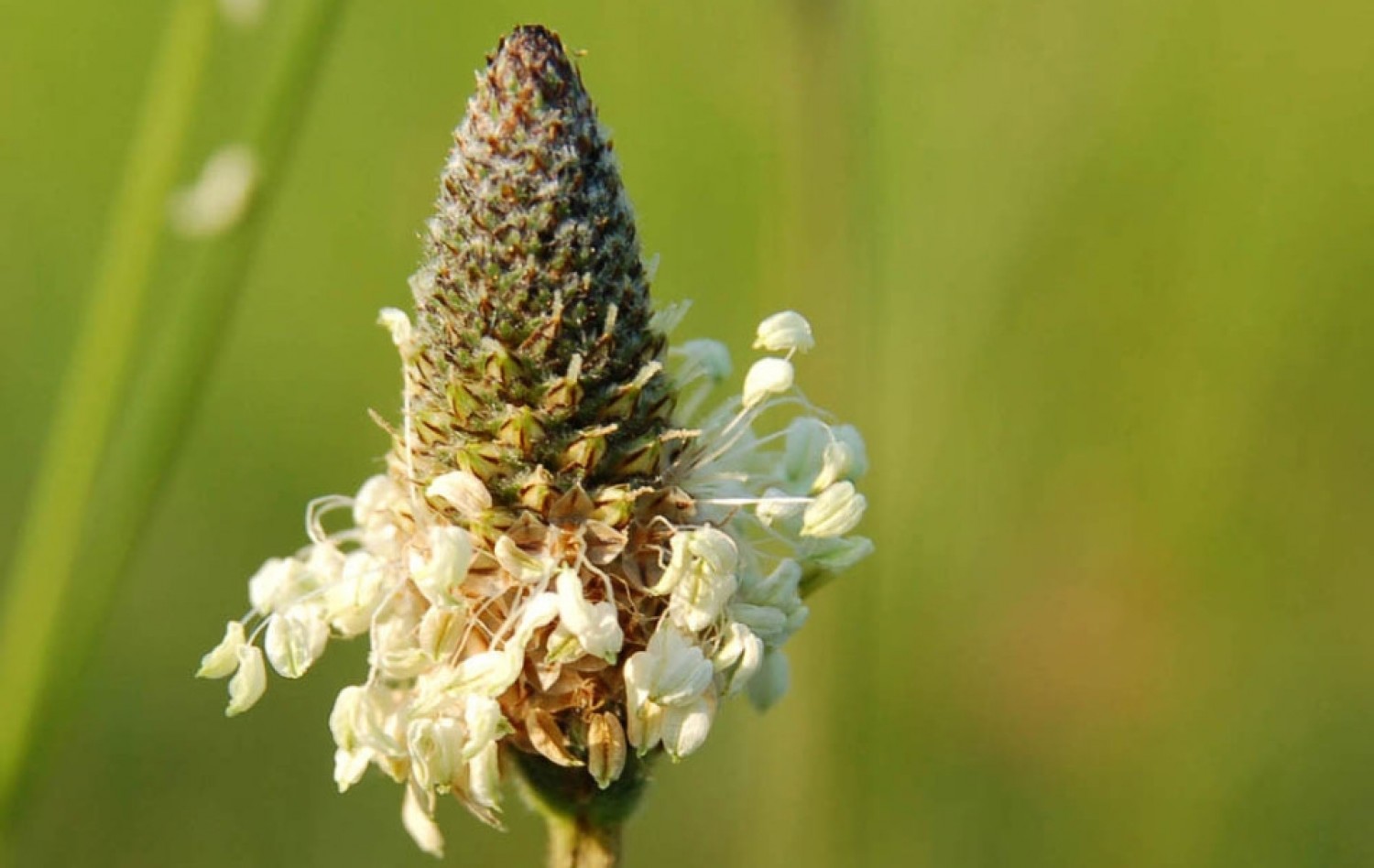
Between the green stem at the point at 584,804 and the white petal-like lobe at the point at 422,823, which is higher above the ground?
the green stem at the point at 584,804

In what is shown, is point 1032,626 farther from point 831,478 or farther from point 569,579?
point 569,579

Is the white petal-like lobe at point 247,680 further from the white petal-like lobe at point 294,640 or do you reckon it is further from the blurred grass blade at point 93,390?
the blurred grass blade at point 93,390

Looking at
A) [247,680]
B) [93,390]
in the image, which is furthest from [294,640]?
[93,390]

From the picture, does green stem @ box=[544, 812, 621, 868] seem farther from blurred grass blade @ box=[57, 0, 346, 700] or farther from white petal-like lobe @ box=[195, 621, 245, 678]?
blurred grass blade @ box=[57, 0, 346, 700]

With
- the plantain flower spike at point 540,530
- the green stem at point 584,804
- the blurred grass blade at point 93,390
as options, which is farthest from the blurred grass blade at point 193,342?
the green stem at point 584,804

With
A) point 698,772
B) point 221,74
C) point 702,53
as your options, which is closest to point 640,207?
point 702,53

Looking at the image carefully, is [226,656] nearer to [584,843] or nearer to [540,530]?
[540,530]
